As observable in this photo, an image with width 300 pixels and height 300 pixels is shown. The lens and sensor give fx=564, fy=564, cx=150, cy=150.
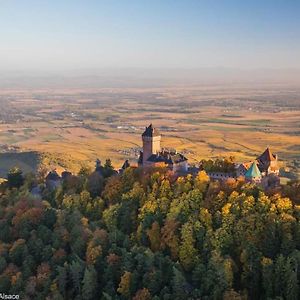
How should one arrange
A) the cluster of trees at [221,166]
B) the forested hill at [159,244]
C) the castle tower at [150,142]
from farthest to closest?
the castle tower at [150,142] < the cluster of trees at [221,166] < the forested hill at [159,244]

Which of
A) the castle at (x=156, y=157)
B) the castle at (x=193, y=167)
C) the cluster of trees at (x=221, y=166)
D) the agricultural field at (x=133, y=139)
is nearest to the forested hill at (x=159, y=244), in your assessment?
the castle at (x=193, y=167)

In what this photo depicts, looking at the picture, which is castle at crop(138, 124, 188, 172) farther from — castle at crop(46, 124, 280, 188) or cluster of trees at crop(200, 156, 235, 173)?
cluster of trees at crop(200, 156, 235, 173)

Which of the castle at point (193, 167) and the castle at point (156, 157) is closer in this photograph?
the castle at point (193, 167)

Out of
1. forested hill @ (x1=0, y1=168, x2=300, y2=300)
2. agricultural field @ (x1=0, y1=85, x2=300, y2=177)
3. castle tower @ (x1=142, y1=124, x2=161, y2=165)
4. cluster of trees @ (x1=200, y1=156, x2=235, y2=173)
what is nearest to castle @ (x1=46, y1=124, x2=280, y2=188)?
castle tower @ (x1=142, y1=124, x2=161, y2=165)

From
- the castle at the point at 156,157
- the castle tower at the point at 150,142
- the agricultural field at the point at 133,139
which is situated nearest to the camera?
the castle at the point at 156,157

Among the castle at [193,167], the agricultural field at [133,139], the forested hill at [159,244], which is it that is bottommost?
the agricultural field at [133,139]

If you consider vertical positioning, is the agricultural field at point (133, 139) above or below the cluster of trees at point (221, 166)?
below

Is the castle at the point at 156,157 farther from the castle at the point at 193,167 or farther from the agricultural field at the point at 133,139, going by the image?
the agricultural field at the point at 133,139
